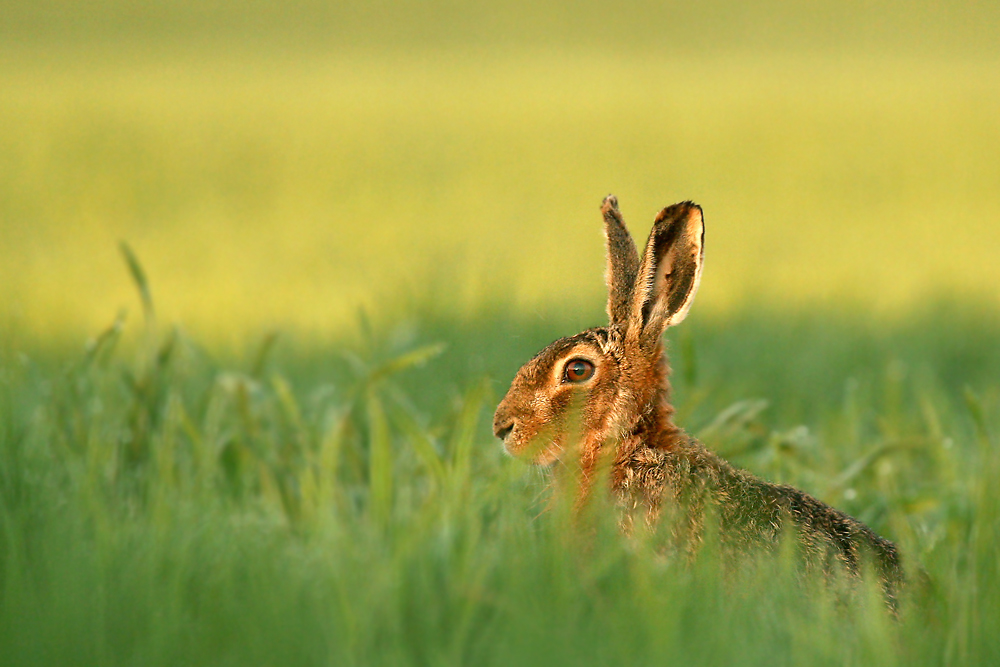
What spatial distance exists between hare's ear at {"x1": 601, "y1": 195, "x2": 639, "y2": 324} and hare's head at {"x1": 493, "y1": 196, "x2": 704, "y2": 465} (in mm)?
78

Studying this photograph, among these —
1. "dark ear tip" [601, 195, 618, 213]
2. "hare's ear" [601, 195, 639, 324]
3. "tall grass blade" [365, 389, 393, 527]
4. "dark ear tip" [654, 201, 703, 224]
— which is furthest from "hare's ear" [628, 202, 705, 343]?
"tall grass blade" [365, 389, 393, 527]

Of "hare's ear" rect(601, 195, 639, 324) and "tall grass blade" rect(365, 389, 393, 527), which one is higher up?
"hare's ear" rect(601, 195, 639, 324)

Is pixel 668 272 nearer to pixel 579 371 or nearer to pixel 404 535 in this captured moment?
pixel 579 371

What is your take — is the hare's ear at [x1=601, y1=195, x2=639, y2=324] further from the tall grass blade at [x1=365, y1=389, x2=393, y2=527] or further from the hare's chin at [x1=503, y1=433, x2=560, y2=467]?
the tall grass blade at [x1=365, y1=389, x2=393, y2=527]

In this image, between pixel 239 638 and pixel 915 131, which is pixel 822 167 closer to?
pixel 915 131

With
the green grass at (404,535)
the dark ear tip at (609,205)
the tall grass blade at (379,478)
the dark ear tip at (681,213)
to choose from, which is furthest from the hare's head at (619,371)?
the tall grass blade at (379,478)

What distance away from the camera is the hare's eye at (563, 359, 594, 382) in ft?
11.8

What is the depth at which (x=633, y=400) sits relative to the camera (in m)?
3.54

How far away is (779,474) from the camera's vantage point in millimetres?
4035

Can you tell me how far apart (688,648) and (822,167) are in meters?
10.9

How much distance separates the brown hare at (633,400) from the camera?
3.15 metres

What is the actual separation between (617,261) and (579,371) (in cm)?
44

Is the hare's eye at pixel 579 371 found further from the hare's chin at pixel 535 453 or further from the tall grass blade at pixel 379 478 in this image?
the tall grass blade at pixel 379 478

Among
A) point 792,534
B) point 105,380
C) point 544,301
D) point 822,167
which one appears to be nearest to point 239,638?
point 792,534
